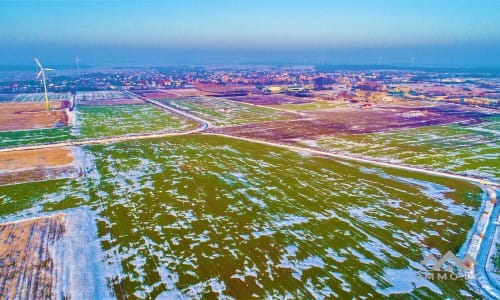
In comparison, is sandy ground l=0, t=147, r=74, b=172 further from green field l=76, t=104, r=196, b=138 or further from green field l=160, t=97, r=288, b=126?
green field l=160, t=97, r=288, b=126

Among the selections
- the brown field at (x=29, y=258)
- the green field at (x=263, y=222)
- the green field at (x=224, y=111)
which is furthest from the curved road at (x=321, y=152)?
the brown field at (x=29, y=258)

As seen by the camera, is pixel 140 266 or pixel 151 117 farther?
pixel 151 117

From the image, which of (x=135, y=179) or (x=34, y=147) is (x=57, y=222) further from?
(x=34, y=147)

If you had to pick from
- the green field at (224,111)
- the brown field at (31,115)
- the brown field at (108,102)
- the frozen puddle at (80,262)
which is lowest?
the brown field at (31,115)

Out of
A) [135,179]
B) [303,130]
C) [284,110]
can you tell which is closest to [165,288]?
[135,179]

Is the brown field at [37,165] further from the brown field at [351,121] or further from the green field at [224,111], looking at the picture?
the green field at [224,111]

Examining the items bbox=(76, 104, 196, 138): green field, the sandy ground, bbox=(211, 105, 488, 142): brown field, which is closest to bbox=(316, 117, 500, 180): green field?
bbox=(211, 105, 488, 142): brown field

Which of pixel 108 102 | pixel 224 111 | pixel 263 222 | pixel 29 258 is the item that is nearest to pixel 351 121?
pixel 224 111

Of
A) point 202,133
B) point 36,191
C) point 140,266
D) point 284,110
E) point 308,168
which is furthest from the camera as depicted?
point 284,110
